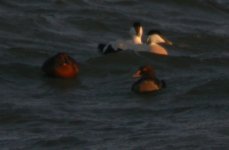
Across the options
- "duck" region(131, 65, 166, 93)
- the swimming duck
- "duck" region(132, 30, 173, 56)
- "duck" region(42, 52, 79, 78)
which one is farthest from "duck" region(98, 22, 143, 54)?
"duck" region(131, 65, 166, 93)

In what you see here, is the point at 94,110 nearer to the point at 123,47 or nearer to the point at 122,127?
the point at 122,127

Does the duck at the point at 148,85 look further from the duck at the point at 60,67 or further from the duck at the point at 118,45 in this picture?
the duck at the point at 118,45

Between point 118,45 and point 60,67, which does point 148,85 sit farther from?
point 118,45

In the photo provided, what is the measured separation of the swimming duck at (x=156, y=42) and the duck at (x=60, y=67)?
10.1 feet

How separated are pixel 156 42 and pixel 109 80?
13.0 ft

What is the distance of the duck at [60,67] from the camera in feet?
68.1

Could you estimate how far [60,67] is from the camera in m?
20.7

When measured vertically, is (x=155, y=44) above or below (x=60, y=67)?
below

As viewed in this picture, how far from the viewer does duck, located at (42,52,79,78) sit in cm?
2075

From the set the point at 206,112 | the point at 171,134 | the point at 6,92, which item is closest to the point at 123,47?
the point at 6,92

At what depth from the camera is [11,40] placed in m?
24.7

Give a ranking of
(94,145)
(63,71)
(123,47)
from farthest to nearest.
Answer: (123,47), (63,71), (94,145)

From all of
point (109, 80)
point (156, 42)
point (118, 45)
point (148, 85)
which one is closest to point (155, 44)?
point (156, 42)

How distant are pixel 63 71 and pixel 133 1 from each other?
10.2 meters
